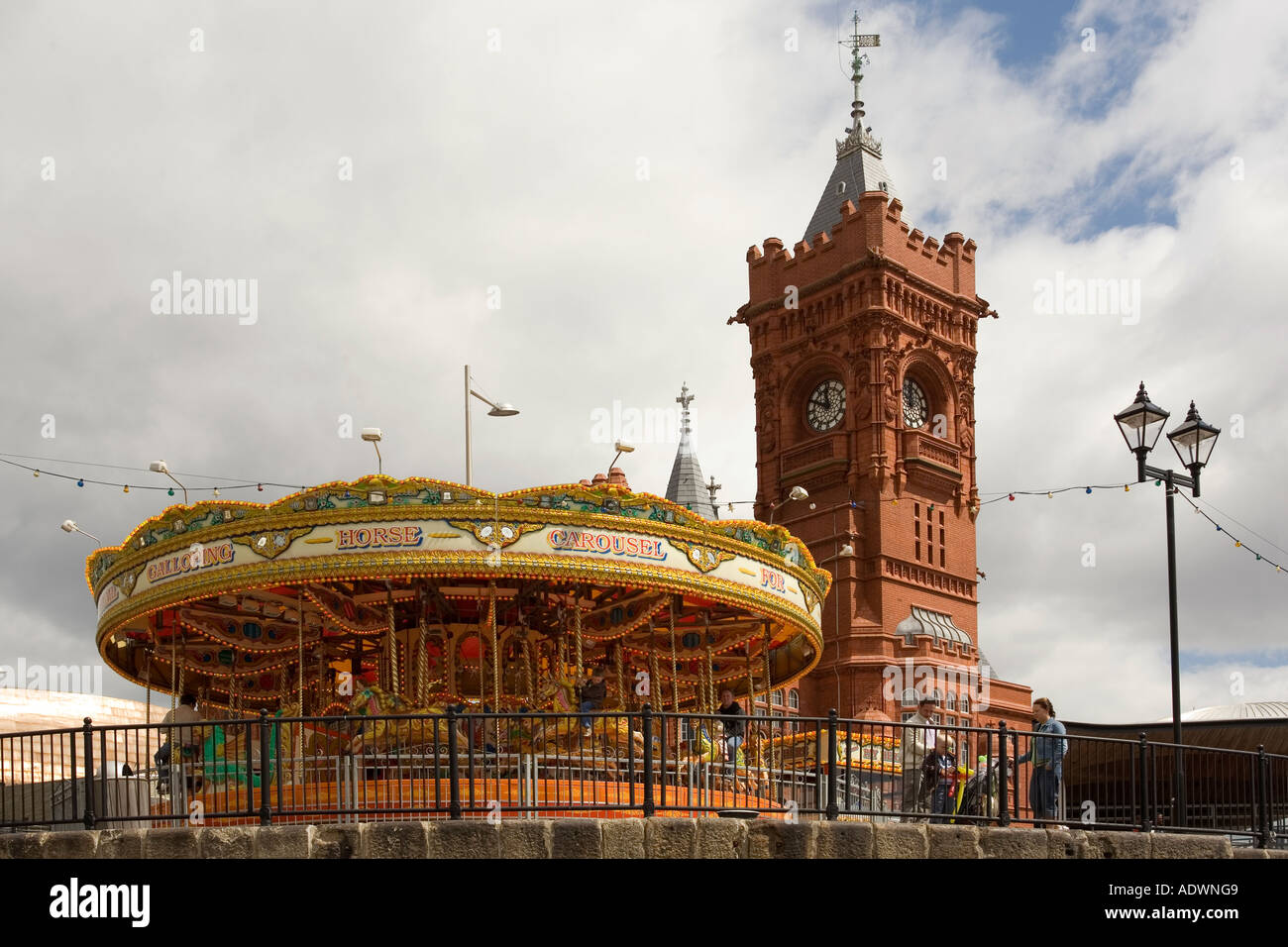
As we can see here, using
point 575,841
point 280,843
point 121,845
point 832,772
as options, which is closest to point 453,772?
point 575,841

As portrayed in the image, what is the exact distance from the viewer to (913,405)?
194 ft

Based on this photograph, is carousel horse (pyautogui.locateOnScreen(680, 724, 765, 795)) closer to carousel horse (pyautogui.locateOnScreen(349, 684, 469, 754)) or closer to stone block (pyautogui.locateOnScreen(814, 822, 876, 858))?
stone block (pyautogui.locateOnScreen(814, 822, 876, 858))

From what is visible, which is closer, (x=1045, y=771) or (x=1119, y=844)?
(x=1119, y=844)

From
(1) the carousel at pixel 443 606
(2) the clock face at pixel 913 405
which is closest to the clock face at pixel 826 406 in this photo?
(2) the clock face at pixel 913 405

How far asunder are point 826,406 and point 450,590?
40147 mm

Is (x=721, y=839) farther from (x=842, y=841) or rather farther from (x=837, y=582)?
(x=837, y=582)

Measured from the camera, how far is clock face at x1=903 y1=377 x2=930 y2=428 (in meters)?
58.4

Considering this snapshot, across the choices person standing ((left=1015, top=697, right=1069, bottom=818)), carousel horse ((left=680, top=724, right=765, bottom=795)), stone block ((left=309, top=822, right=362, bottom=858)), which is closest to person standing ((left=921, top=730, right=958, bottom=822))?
person standing ((left=1015, top=697, right=1069, bottom=818))

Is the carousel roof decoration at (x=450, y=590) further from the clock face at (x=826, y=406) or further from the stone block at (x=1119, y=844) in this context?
the clock face at (x=826, y=406)

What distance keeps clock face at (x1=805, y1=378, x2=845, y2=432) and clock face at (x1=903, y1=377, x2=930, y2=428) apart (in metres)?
2.57
